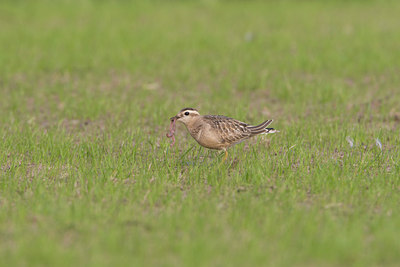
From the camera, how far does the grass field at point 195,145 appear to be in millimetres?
4957

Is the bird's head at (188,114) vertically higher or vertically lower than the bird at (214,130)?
higher

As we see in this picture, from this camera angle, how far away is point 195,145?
320 inches

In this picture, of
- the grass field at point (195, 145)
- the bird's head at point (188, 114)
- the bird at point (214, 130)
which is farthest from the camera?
the bird's head at point (188, 114)

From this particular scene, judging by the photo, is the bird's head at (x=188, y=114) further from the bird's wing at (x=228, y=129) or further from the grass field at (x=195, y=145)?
the grass field at (x=195, y=145)

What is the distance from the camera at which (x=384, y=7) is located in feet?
65.0

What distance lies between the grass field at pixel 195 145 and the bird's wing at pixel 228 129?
31cm

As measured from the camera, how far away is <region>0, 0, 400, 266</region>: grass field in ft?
16.3

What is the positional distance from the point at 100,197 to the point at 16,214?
2.67 feet

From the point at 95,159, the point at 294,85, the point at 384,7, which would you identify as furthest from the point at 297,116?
the point at 384,7

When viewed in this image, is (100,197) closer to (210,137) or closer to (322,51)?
(210,137)

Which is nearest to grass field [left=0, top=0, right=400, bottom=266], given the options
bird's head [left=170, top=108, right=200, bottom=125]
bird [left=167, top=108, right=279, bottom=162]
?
bird [left=167, top=108, right=279, bottom=162]

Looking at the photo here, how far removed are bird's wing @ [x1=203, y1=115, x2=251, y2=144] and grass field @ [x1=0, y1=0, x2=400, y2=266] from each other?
12.0 inches

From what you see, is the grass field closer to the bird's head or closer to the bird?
the bird

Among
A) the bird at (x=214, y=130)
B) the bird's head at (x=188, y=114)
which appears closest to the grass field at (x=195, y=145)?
the bird at (x=214, y=130)
